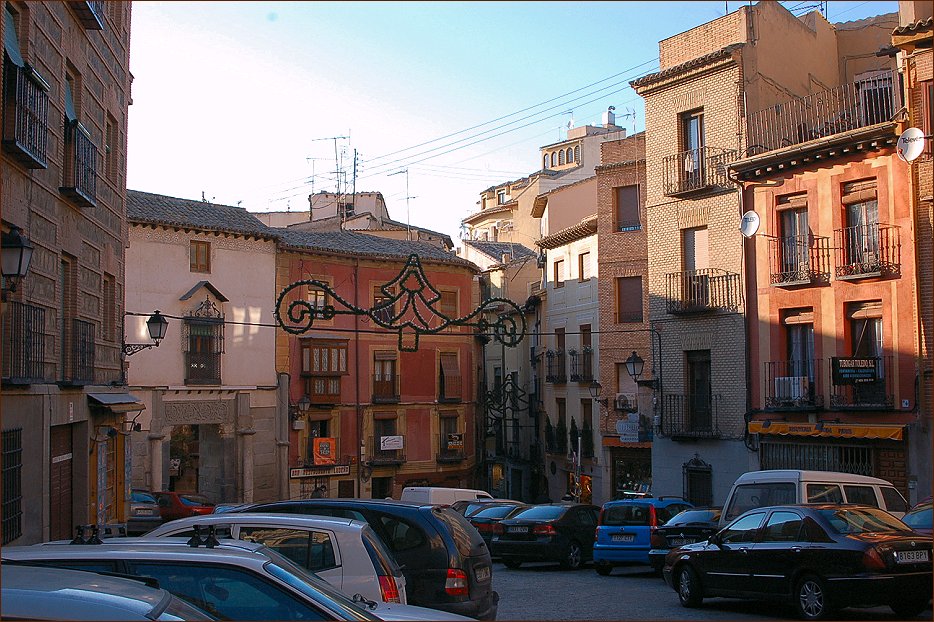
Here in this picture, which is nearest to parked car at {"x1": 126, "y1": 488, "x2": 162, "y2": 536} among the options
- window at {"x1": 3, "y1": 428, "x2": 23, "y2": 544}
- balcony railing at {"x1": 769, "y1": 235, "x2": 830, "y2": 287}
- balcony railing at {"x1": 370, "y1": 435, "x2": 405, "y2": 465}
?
window at {"x1": 3, "y1": 428, "x2": 23, "y2": 544}

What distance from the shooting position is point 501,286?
178ft

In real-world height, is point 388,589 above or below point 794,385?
below

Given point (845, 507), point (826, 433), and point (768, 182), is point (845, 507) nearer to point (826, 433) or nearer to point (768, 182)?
point (826, 433)

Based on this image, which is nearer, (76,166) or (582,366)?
(76,166)

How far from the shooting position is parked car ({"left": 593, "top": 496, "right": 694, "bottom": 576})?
19.9 metres

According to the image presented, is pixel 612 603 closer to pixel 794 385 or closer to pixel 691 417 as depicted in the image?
pixel 794 385

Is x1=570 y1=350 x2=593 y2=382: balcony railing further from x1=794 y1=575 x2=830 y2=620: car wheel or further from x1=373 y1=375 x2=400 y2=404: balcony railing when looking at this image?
x1=794 y1=575 x2=830 y2=620: car wheel

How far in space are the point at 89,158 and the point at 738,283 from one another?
16839mm

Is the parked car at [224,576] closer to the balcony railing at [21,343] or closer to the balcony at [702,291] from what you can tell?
the balcony railing at [21,343]

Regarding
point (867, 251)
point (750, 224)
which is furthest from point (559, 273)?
point (867, 251)

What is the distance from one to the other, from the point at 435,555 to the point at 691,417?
741 inches

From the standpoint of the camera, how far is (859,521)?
12539 mm

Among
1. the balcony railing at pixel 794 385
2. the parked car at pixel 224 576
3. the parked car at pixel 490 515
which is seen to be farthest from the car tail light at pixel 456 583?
the balcony railing at pixel 794 385

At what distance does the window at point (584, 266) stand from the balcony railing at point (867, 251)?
52.2 feet
